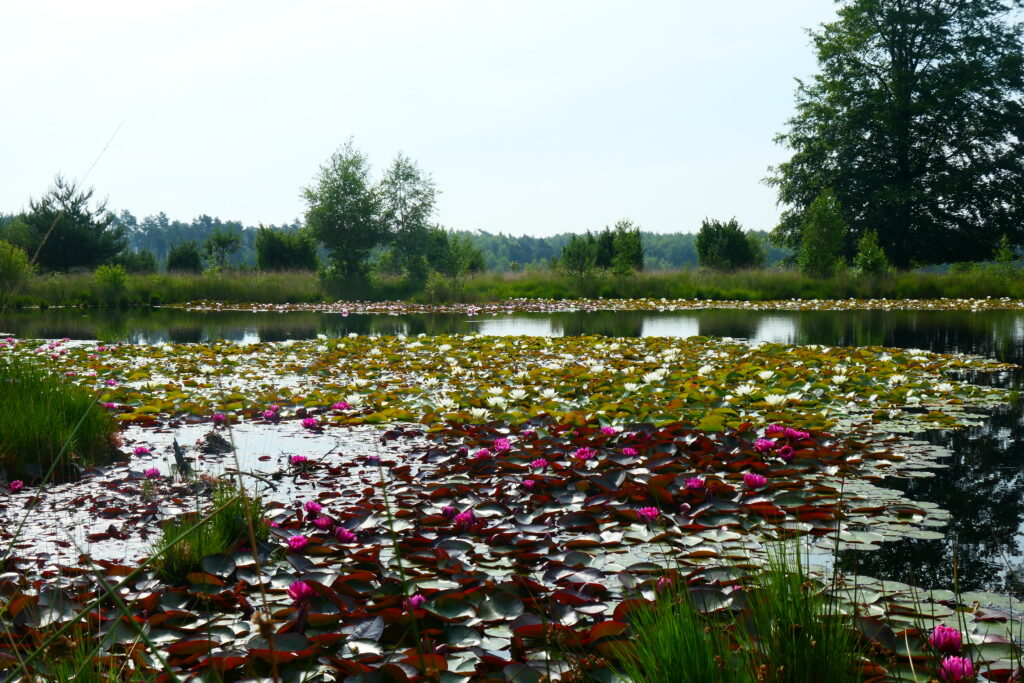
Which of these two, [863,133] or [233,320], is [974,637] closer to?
[233,320]

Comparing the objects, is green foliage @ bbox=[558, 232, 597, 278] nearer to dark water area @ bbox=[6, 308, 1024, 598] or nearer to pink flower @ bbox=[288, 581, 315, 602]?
dark water area @ bbox=[6, 308, 1024, 598]

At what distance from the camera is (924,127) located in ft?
93.6

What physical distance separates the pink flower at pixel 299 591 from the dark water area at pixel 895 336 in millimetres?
1578

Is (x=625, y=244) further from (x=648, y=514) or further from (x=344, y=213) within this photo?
(x=648, y=514)

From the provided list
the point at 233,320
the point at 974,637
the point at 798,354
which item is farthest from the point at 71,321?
the point at 974,637

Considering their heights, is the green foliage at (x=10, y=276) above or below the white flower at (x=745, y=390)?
above

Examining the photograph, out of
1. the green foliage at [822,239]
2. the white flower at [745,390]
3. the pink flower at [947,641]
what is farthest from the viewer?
the green foliage at [822,239]

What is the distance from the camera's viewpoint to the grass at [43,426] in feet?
11.9

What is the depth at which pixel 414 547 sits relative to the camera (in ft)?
8.41

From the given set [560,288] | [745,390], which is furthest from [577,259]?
[745,390]

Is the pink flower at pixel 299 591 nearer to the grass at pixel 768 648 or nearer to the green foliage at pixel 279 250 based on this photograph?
the grass at pixel 768 648

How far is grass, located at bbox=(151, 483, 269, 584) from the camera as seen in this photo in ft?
7.70

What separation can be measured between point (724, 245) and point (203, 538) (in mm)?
33622

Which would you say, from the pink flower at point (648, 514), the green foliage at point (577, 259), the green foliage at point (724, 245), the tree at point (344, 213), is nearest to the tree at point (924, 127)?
the green foliage at point (724, 245)
